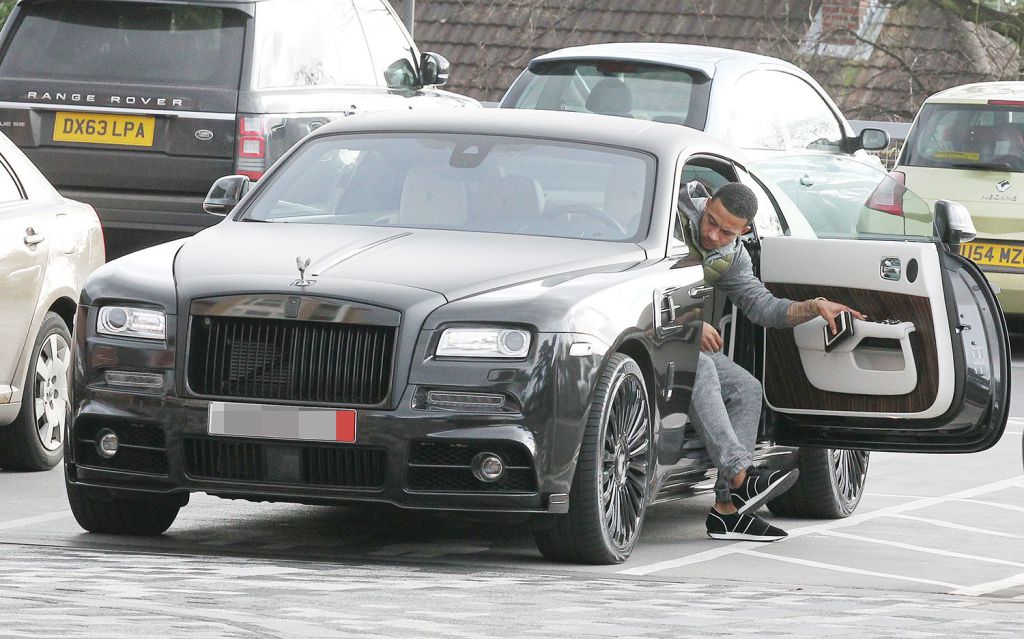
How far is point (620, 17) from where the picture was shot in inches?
1224

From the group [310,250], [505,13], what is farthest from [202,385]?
[505,13]

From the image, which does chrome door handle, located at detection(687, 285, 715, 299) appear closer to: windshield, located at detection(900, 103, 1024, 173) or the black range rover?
the black range rover

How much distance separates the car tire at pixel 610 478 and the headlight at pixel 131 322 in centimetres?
145

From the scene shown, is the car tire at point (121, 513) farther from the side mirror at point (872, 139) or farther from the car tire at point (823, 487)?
the side mirror at point (872, 139)

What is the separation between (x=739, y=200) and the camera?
28.2 ft

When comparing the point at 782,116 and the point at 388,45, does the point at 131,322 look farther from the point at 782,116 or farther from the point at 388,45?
the point at 388,45

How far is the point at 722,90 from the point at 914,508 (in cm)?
413

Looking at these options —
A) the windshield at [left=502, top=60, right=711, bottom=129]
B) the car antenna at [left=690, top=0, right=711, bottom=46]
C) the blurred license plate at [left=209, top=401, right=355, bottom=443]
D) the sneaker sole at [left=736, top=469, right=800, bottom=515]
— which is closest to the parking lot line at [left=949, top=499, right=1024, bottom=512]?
the sneaker sole at [left=736, top=469, right=800, bottom=515]

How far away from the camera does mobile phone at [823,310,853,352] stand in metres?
8.81

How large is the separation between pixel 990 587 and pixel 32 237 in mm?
4384

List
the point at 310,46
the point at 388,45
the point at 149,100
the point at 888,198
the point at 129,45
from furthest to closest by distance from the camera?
the point at 388,45
the point at 310,46
the point at 129,45
the point at 149,100
the point at 888,198

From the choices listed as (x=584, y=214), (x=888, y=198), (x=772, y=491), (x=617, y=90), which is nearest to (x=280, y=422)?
(x=584, y=214)

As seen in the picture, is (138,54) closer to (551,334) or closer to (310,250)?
(310,250)

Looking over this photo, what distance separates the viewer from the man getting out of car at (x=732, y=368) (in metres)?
8.60
